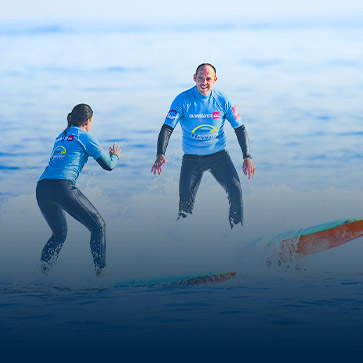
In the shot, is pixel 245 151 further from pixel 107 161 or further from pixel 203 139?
pixel 107 161

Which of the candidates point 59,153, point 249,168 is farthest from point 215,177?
point 59,153

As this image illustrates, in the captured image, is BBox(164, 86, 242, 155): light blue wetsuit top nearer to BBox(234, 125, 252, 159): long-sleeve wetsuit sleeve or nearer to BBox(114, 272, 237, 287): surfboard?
BBox(234, 125, 252, 159): long-sleeve wetsuit sleeve

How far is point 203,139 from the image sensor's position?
1019cm

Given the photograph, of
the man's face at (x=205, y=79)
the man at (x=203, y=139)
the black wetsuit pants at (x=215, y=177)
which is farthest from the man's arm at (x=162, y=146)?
the man's face at (x=205, y=79)

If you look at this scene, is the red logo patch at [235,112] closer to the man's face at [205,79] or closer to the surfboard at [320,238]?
the man's face at [205,79]

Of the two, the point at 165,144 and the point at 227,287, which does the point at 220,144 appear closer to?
the point at 165,144

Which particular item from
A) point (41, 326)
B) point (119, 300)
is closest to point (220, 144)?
point (119, 300)

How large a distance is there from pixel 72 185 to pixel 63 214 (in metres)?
0.45

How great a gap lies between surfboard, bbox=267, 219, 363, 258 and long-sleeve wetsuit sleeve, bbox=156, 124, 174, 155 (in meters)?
2.20

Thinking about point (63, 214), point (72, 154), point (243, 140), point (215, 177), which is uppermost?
point (243, 140)

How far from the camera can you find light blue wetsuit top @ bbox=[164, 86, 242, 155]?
33.4 feet

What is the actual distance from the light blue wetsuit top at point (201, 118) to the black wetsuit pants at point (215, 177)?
123 millimetres

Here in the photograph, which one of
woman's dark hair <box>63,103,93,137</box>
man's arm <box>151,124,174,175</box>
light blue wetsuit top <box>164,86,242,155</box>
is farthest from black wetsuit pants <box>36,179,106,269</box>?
light blue wetsuit top <box>164,86,242,155</box>

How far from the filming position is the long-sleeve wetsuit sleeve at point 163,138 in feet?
33.2
